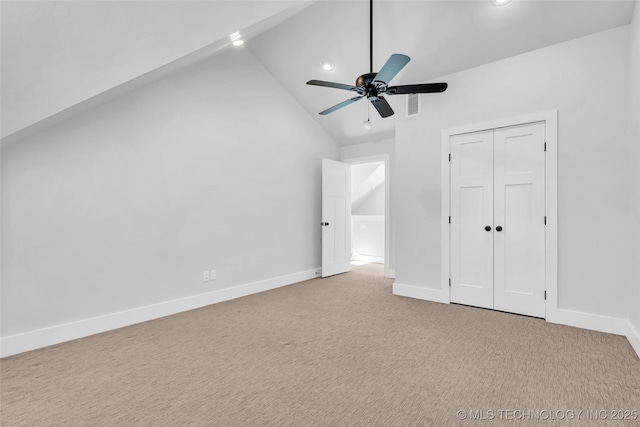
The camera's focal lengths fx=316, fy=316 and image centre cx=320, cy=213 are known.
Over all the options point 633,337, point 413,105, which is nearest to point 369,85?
point 413,105

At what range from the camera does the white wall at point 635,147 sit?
2418mm

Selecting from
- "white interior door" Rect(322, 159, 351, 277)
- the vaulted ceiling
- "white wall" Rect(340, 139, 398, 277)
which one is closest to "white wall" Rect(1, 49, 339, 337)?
"white interior door" Rect(322, 159, 351, 277)

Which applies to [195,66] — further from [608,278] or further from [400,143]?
[608,278]

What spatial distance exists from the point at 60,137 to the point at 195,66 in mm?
1629

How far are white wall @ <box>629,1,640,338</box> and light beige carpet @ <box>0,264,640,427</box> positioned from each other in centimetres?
36

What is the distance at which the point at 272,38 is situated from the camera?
4059 millimetres

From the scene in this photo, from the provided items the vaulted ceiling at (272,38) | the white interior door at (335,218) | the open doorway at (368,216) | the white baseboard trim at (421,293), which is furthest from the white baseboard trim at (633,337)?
the open doorway at (368,216)

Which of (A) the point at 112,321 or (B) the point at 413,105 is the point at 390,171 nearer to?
(B) the point at 413,105

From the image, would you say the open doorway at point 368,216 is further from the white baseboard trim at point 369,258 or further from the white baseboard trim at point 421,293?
the white baseboard trim at point 421,293

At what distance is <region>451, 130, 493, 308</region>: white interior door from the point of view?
3.53m

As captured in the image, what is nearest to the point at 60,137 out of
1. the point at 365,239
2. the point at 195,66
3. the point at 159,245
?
the point at 159,245

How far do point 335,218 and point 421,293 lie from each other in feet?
6.67

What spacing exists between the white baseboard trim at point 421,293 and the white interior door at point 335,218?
4.86 feet

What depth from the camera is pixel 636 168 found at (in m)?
2.46
